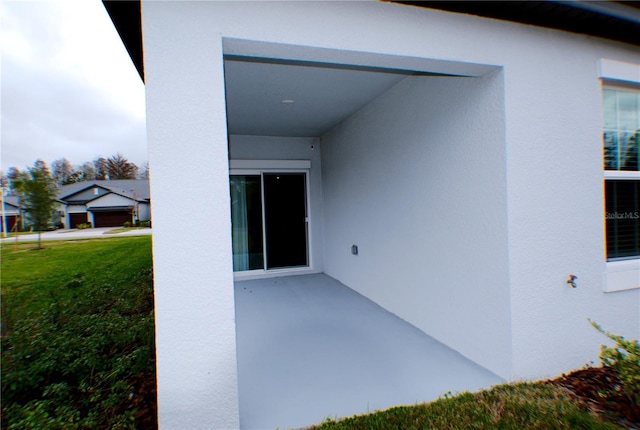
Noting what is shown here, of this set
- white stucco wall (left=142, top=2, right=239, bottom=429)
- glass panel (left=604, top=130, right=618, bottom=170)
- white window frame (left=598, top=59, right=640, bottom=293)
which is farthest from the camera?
glass panel (left=604, top=130, right=618, bottom=170)

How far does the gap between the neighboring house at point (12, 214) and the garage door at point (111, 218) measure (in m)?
2.24

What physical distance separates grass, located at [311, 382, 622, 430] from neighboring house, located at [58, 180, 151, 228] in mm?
4528

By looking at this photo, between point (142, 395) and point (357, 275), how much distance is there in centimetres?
420

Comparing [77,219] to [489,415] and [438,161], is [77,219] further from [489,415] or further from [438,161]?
[489,415]

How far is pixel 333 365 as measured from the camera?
3.41 meters

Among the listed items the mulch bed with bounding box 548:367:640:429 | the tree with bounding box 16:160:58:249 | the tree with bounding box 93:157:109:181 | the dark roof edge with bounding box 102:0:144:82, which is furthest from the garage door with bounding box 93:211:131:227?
the mulch bed with bounding box 548:367:640:429

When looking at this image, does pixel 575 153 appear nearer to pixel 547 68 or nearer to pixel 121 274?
pixel 547 68

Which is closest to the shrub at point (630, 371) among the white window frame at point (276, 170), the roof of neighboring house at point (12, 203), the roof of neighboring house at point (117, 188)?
the roof of neighboring house at point (117, 188)

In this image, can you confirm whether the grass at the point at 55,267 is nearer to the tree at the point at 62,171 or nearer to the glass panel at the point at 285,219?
the tree at the point at 62,171

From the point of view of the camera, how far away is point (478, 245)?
324cm

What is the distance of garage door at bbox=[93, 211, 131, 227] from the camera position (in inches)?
245

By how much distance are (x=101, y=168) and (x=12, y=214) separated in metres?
5.02

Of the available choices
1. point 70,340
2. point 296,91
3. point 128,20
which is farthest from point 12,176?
point 296,91

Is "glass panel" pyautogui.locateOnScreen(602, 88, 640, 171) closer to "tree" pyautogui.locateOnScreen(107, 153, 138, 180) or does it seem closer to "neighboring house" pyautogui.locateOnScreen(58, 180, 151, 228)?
"neighboring house" pyautogui.locateOnScreen(58, 180, 151, 228)
